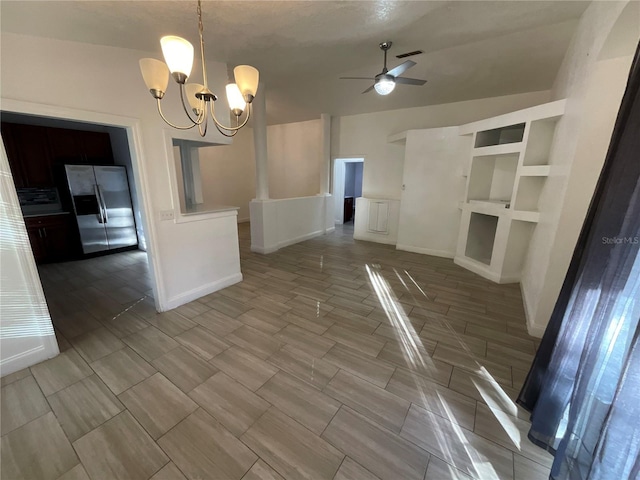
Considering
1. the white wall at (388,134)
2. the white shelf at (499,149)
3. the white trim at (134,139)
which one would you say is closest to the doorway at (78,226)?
the white trim at (134,139)

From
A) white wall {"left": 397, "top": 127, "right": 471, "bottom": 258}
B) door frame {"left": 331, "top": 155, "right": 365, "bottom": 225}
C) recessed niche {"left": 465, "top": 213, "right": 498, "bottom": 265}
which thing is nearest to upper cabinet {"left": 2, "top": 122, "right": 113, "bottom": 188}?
door frame {"left": 331, "top": 155, "right": 365, "bottom": 225}

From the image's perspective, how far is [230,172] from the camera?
295 inches

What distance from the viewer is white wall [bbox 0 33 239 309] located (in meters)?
1.79

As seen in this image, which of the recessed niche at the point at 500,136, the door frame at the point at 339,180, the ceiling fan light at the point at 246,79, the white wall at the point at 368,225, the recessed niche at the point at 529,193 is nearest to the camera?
the ceiling fan light at the point at 246,79

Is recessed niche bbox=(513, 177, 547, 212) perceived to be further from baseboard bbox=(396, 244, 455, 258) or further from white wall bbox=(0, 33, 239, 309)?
white wall bbox=(0, 33, 239, 309)

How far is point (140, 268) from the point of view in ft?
13.7

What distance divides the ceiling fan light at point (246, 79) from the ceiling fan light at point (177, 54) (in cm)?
28

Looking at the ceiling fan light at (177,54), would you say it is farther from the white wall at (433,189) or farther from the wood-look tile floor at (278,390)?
the white wall at (433,189)

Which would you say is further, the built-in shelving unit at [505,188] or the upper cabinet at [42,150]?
the upper cabinet at [42,150]

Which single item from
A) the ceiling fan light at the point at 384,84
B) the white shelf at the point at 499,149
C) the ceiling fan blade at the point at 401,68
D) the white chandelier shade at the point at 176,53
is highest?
the ceiling fan blade at the point at 401,68

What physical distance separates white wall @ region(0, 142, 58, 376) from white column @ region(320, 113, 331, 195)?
5.25 m

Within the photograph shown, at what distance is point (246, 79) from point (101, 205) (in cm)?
484

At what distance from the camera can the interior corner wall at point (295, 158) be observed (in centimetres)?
707

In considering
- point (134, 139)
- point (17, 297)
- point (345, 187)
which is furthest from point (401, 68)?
point (345, 187)
